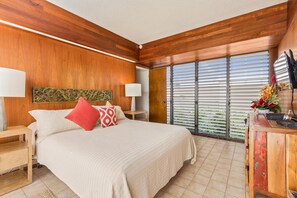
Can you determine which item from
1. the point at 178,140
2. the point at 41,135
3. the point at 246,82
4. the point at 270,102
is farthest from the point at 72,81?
the point at 246,82

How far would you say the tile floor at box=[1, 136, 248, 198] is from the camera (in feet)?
5.19

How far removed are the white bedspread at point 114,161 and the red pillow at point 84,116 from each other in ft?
0.94

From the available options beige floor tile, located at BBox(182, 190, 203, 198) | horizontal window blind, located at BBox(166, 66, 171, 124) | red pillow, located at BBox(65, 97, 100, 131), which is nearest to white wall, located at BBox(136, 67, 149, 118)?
horizontal window blind, located at BBox(166, 66, 171, 124)

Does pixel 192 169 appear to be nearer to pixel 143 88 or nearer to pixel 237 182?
pixel 237 182

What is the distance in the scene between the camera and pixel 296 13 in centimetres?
174

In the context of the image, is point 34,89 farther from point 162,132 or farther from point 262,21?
point 262,21

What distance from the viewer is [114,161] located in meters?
1.14

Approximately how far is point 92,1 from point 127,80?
212cm

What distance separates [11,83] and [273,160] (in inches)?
116

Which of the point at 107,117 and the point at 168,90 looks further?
the point at 168,90

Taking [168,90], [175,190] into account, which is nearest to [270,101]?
[175,190]

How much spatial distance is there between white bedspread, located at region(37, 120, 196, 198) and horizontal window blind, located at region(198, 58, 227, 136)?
2.15m

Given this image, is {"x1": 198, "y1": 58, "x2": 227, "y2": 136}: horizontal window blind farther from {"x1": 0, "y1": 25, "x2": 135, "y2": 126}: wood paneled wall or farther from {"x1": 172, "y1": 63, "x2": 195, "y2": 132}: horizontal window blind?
{"x1": 0, "y1": 25, "x2": 135, "y2": 126}: wood paneled wall

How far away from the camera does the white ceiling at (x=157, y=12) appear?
218 centimetres
